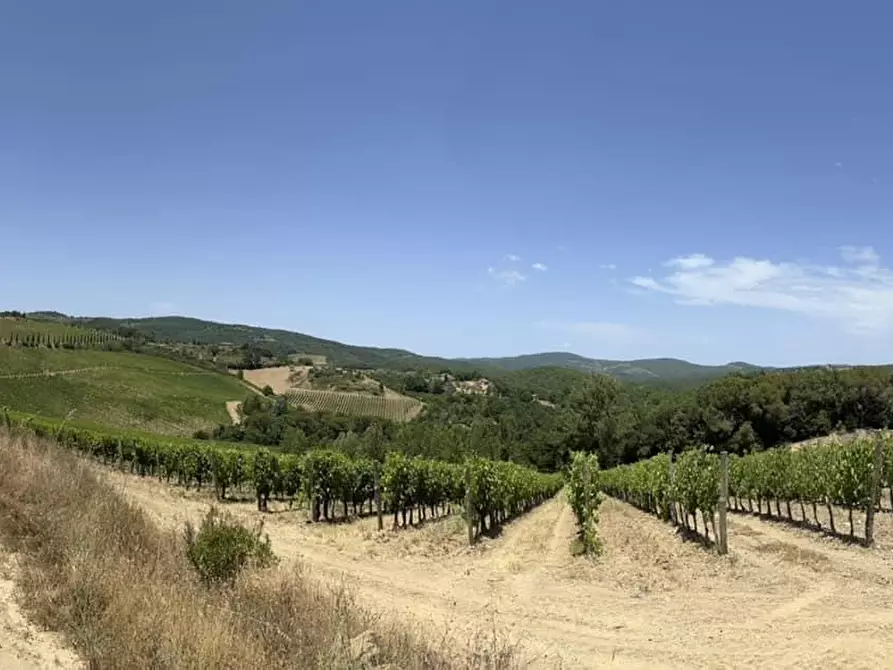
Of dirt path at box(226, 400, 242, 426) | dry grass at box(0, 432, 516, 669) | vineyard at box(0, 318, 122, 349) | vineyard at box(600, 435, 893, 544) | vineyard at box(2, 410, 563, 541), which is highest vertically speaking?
vineyard at box(0, 318, 122, 349)

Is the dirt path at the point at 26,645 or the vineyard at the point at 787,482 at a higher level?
the dirt path at the point at 26,645

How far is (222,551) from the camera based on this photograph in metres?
6.89

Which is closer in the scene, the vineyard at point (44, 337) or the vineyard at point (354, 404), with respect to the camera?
the vineyard at point (44, 337)

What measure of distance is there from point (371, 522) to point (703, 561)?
15657 mm

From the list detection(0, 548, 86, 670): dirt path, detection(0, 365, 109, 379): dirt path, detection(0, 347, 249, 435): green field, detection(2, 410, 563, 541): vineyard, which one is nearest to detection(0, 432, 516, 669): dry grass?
detection(0, 548, 86, 670): dirt path

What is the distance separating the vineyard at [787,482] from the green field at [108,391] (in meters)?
72.4

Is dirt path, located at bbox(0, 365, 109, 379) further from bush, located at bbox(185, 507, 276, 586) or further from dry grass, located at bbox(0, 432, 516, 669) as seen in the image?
bush, located at bbox(185, 507, 276, 586)

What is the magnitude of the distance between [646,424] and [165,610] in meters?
90.6

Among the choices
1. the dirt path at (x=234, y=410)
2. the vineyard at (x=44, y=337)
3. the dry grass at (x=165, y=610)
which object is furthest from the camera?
the vineyard at (x=44, y=337)

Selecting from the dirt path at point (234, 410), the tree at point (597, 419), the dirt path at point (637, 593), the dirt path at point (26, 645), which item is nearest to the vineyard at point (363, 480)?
the dirt path at point (637, 593)

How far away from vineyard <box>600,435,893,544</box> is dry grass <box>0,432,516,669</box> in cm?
1388

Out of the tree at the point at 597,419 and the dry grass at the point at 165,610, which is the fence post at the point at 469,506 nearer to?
the dry grass at the point at 165,610

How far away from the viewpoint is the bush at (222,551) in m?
6.79

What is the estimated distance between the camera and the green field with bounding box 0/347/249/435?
83625 mm
